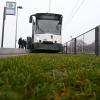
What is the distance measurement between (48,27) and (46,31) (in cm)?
43

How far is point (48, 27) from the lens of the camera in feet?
99.3

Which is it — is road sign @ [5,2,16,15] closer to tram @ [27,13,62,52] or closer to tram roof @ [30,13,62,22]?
tram @ [27,13,62,52]

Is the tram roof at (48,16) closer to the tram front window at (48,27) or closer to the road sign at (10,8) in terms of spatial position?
the tram front window at (48,27)

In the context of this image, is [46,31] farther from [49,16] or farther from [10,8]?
[10,8]

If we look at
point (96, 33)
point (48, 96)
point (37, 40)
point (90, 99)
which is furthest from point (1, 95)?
point (37, 40)

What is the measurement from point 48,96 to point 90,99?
326 mm

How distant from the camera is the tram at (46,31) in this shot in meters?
30.0

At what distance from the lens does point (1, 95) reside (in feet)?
7.58

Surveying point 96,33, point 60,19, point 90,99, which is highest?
point 60,19

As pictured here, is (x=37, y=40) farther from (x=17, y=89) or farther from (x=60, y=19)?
(x=17, y=89)

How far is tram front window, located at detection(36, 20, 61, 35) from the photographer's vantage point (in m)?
30.1

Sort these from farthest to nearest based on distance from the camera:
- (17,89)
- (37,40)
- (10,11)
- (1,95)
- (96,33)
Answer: (10,11) < (37,40) < (96,33) < (17,89) < (1,95)

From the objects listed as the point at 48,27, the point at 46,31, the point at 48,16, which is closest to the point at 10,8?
the point at 48,16

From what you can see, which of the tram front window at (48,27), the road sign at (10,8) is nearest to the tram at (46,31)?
the tram front window at (48,27)
